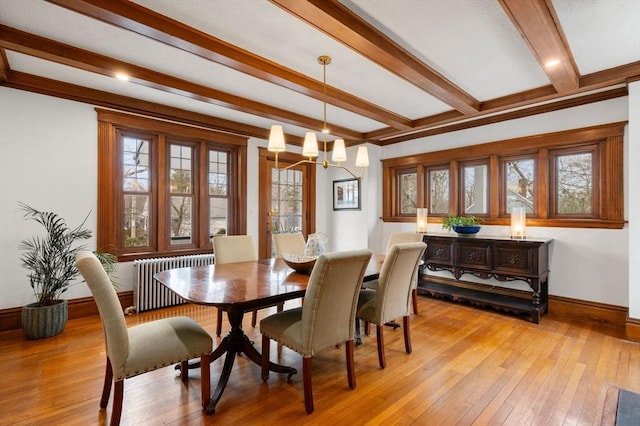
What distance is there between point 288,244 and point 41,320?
2.43 m

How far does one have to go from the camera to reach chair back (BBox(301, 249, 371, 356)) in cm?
190

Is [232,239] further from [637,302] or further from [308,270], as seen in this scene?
[637,302]

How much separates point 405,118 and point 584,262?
2.69 m

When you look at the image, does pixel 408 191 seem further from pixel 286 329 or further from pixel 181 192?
pixel 286 329

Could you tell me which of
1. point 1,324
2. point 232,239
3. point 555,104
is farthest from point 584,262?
point 1,324

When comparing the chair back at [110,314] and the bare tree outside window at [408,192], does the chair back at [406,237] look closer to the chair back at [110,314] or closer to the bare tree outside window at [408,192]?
the bare tree outside window at [408,192]

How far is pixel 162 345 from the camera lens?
186cm

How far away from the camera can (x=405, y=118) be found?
4.46 meters

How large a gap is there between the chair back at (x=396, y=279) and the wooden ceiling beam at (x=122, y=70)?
96.0 inches

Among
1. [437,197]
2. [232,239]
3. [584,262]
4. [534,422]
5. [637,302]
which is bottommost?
[534,422]

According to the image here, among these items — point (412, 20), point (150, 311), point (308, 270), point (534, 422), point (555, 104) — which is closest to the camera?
point (534, 422)

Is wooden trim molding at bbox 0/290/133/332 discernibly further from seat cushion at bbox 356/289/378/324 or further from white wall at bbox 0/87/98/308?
seat cushion at bbox 356/289/378/324

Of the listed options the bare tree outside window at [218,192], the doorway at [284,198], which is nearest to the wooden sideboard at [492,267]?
the doorway at [284,198]

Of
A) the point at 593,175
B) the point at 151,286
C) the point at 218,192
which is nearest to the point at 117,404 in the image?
the point at 151,286
